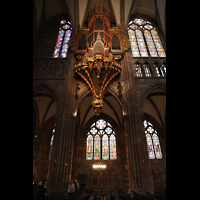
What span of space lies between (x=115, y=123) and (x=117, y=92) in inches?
256

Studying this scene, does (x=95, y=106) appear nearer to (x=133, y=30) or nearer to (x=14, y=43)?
(x=14, y=43)

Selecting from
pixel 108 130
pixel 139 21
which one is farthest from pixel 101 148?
pixel 139 21

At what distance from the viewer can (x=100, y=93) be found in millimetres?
10344

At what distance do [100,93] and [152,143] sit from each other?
8.99 m

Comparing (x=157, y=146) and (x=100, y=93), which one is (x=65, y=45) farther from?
(x=157, y=146)

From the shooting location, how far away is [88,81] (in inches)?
431

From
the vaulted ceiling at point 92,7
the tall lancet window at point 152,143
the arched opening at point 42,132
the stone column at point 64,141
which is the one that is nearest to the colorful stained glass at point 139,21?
the vaulted ceiling at point 92,7

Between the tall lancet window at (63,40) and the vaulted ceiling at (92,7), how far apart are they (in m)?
1.44

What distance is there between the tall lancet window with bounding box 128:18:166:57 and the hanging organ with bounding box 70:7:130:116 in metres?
1.96

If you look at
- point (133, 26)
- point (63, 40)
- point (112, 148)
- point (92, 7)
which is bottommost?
point (112, 148)

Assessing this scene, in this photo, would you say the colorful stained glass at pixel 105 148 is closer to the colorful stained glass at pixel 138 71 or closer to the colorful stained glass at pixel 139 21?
the colorful stained glass at pixel 138 71

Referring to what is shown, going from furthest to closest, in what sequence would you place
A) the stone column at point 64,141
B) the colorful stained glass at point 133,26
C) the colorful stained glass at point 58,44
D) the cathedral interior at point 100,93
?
the colorful stained glass at point 133,26, the colorful stained glass at point 58,44, the cathedral interior at point 100,93, the stone column at point 64,141

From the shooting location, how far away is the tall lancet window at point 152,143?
569 inches

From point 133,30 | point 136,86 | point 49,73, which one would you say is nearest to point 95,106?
point 136,86
